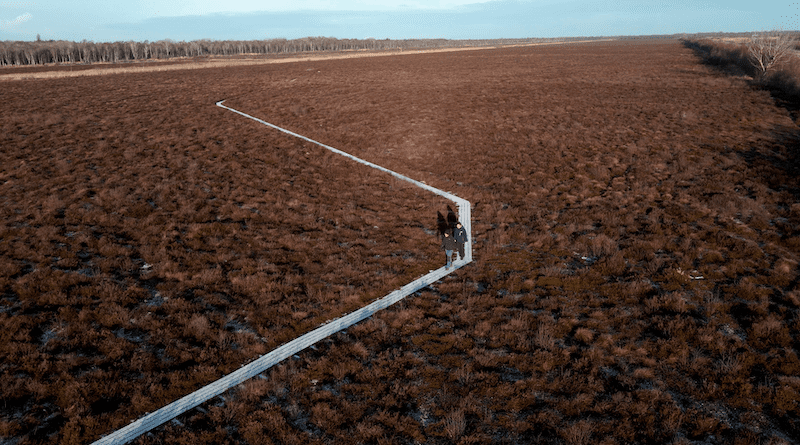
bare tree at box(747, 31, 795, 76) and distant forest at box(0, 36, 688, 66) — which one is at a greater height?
distant forest at box(0, 36, 688, 66)

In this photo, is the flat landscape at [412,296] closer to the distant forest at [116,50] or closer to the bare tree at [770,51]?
the bare tree at [770,51]

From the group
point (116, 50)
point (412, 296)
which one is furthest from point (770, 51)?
point (116, 50)

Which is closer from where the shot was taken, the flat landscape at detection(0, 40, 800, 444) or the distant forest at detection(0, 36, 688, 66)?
the flat landscape at detection(0, 40, 800, 444)

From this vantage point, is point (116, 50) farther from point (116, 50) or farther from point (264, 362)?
point (264, 362)

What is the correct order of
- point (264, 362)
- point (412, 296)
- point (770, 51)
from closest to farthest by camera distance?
point (264, 362) < point (412, 296) < point (770, 51)

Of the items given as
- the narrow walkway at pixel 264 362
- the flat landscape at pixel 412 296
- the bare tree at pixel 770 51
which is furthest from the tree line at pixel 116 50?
the bare tree at pixel 770 51

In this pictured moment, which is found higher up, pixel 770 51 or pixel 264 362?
pixel 770 51

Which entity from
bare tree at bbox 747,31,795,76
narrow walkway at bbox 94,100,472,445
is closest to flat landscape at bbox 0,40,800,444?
narrow walkway at bbox 94,100,472,445

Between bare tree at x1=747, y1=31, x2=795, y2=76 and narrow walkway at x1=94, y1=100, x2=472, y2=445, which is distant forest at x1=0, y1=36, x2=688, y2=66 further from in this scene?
bare tree at x1=747, y1=31, x2=795, y2=76

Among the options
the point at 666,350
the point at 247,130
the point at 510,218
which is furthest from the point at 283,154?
the point at 666,350
